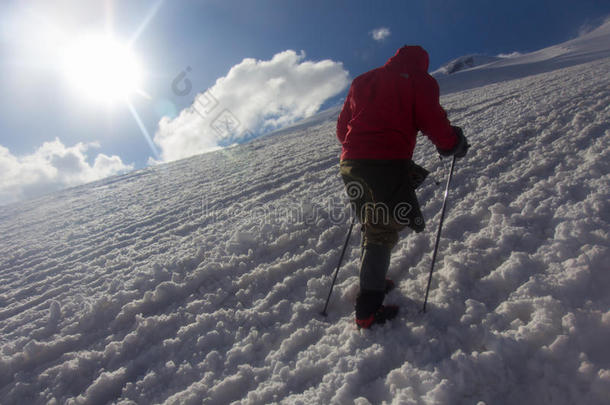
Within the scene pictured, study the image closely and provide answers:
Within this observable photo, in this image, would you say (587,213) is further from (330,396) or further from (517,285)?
(330,396)

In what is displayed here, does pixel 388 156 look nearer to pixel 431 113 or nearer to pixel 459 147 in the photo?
pixel 431 113

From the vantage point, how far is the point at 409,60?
212cm

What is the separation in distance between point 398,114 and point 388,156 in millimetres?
299

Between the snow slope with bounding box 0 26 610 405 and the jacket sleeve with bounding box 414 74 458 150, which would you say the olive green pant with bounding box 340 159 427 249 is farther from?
the snow slope with bounding box 0 26 610 405

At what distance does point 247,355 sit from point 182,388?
46 centimetres

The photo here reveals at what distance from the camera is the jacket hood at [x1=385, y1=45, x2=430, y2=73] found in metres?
2.06

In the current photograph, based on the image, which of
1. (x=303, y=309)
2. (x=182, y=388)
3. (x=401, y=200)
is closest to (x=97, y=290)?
(x=182, y=388)

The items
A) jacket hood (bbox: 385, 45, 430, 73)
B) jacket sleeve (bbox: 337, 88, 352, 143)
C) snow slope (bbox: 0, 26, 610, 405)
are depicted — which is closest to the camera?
snow slope (bbox: 0, 26, 610, 405)

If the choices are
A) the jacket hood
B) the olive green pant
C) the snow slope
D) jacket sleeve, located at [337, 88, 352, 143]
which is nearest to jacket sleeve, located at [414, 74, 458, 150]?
the jacket hood

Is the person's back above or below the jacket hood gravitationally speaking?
below

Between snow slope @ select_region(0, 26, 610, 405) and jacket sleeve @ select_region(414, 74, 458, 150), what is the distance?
105 cm

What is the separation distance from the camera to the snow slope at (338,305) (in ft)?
5.26

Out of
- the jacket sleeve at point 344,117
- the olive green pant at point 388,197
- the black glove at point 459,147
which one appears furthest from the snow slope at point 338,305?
the jacket sleeve at point 344,117

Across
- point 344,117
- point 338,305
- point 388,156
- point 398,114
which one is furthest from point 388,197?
point 338,305
